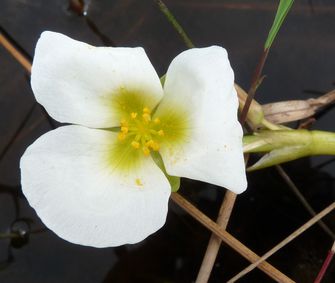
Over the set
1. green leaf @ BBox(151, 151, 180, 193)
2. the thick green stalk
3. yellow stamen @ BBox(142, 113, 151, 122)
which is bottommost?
the thick green stalk

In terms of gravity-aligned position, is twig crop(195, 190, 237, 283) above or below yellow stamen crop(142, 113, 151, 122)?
below

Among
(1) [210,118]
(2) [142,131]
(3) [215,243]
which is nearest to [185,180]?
(3) [215,243]

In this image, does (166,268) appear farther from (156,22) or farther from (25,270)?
(156,22)

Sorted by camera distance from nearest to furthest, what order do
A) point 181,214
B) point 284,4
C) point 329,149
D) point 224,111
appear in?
point 224,111 → point 284,4 → point 329,149 → point 181,214

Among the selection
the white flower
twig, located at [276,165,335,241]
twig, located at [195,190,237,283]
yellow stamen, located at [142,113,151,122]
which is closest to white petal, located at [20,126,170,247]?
the white flower

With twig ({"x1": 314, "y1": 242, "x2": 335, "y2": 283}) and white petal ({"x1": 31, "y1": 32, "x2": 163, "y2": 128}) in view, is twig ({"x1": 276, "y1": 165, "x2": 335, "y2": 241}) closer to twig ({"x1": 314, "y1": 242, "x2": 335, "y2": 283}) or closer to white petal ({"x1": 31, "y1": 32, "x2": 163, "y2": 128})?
twig ({"x1": 314, "y1": 242, "x2": 335, "y2": 283})

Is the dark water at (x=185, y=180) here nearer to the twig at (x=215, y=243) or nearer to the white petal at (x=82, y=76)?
the twig at (x=215, y=243)

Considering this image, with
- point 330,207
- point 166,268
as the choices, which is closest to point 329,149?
point 330,207

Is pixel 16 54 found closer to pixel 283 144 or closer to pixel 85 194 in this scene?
pixel 85 194
